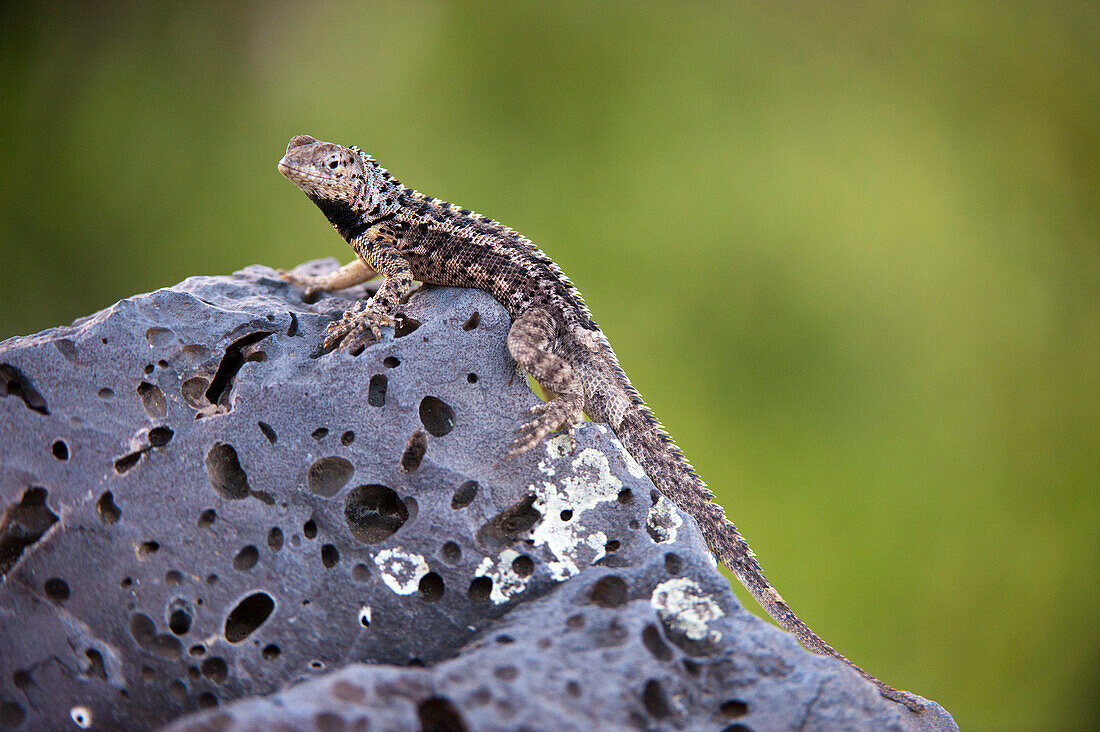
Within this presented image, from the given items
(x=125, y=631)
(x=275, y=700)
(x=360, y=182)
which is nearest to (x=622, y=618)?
(x=275, y=700)

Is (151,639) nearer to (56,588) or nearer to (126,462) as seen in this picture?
(56,588)

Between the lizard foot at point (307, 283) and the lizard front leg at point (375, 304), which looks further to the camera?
the lizard foot at point (307, 283)

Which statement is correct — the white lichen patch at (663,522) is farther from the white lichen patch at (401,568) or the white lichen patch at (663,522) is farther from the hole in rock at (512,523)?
the white lichen patch at (401,568)

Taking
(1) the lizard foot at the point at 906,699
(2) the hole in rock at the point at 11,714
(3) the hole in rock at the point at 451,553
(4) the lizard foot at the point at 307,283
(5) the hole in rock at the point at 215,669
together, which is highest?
(4) the lizard foot at the point at 307,283

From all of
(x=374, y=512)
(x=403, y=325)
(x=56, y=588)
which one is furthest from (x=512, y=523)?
(x=56, y=588)

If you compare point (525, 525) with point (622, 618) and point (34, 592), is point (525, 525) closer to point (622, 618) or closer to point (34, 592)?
point (622, 618)

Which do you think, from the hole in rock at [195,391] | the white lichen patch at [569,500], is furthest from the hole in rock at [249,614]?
the white lichen patch at [569,500]
